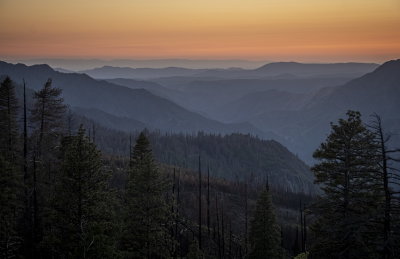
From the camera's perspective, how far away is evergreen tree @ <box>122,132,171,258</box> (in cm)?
2505

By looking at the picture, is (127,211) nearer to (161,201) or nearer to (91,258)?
(161,201)

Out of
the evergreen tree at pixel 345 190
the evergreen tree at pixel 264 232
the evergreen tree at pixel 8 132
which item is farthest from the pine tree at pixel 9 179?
the evergreen tree at pixel 264 232

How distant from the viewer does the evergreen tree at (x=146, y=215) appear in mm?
25047

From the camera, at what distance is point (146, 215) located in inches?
1000

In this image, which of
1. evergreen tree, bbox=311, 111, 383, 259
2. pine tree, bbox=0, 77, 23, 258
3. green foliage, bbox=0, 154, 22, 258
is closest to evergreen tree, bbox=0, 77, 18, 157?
pine tree, bbox=0, 77, 23, 258

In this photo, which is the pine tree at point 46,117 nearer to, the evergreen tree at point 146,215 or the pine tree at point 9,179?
the pine tree at point 9,179

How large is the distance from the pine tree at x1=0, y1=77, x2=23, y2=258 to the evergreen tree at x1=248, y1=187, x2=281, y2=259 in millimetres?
21973

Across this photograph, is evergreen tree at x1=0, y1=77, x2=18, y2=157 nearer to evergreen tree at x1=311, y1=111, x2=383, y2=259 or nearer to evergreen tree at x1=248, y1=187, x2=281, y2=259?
evergreen tree at x1=311, y1=111, x2=383, y2=259

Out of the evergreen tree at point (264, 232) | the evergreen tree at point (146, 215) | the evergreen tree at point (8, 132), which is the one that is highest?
the evergreen tree at point (8, 132)

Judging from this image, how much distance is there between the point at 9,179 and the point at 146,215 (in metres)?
Answer: 8.37

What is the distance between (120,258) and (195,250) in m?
7.28

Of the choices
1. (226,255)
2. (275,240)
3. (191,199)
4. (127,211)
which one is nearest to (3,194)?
(127,211)

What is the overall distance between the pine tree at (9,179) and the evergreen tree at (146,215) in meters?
6.32

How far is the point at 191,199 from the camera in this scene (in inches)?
A: 3656
